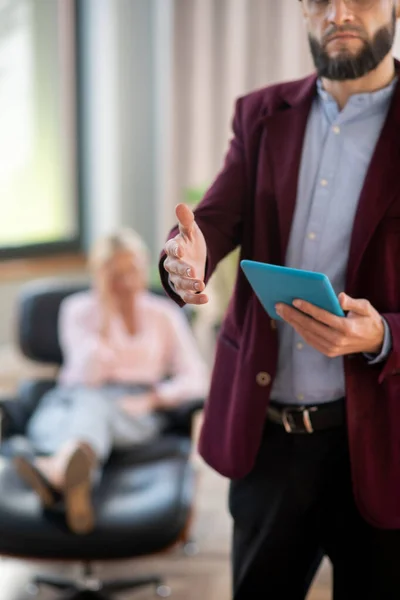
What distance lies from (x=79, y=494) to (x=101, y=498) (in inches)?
6.3

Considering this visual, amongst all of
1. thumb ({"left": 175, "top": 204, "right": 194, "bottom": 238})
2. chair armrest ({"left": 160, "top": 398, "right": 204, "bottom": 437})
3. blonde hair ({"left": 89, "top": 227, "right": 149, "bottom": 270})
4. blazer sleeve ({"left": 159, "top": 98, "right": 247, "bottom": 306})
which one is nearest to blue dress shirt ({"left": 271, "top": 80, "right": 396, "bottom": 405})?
blazer sleeve ({"left": 159, "top": 98, "right": 247, "bottom": 306})

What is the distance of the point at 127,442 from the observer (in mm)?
2840

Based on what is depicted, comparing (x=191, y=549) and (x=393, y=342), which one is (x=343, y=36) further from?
(x=191, y=549)

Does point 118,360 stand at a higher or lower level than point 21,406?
higher

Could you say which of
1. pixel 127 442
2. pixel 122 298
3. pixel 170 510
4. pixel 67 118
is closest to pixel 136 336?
pixel 122 298

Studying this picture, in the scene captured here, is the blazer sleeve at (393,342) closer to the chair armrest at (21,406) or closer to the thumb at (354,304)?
the thumb at (354,304)

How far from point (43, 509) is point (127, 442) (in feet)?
1.57

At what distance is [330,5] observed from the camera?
142cm

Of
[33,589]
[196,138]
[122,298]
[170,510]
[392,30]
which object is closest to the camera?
[392,30]

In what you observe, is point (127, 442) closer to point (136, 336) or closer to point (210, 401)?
point (136, 336)

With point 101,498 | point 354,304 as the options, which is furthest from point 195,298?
point 101,498

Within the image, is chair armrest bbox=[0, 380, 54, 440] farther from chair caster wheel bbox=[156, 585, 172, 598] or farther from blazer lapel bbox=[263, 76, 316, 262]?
blazer lapel bbox=[263, 76, 316, 262]

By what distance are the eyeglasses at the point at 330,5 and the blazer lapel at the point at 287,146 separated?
134mm

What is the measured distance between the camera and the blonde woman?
2854mm
